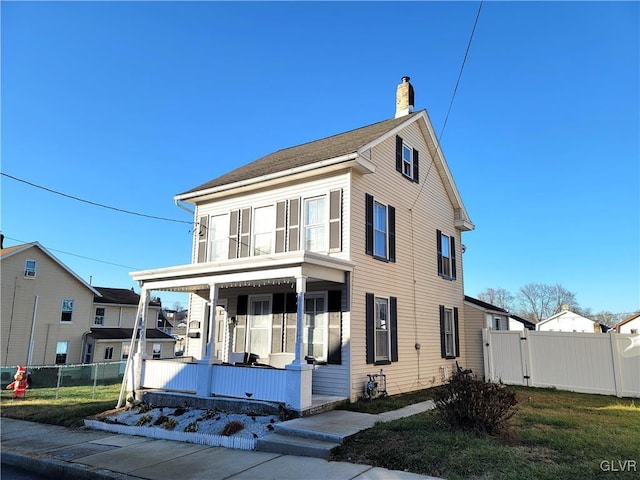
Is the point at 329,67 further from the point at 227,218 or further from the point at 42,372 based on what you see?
the point at 42,372

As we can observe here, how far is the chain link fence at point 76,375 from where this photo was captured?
16906 millimetres

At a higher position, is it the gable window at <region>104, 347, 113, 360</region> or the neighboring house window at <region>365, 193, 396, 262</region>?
the neighboring house window at <region>365, 193, 396, 262</region>

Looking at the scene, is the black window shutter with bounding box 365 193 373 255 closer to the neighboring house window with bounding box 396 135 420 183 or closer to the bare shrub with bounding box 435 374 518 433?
the neighboring house window with bounding box 396 135 420 183

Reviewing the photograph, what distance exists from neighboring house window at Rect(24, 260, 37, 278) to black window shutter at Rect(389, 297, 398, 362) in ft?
85.8

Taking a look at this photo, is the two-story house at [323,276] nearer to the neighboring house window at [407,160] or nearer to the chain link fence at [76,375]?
the neighboring house window at [407,160]

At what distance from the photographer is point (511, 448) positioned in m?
5.64

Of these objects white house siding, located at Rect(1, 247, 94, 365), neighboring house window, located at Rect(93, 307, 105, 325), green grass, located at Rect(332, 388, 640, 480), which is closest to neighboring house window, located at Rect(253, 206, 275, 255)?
green grass, located at Rect(332, 388, 640, 480)

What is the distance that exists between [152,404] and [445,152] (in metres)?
12.6

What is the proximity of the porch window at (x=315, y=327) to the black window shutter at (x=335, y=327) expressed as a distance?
0.63 feet

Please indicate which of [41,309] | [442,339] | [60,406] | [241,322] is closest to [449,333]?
[442,339]

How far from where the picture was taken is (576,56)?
10.8m

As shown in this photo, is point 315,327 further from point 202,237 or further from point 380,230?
point 202,237

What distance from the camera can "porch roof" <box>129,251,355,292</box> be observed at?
8.73m

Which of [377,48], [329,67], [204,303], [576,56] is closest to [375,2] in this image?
[377,48]
